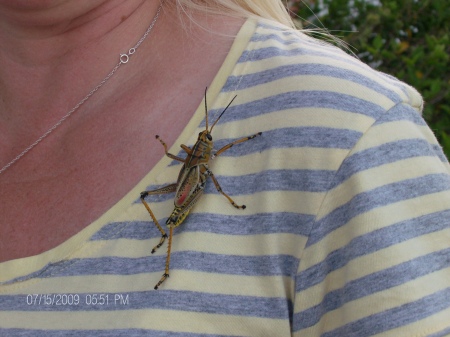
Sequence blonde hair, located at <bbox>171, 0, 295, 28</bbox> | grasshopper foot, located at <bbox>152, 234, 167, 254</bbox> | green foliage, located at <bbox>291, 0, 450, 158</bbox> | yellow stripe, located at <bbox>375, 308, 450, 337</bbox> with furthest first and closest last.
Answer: green foliage, located at <bbox>291, 0, 450, 158</bbox> < blonde hair, located at <bbox>171, 0, 295, 28</bbox> < grasshopper foot, located at <bbox>152, 234, 167, 254</bbox> < yellow stripe, located at <bbox>375, 308, 450, 337</bbox>

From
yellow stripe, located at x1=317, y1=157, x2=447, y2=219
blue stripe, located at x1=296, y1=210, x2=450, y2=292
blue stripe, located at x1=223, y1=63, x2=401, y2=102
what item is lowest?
blue stripe, located at x1=296, y1=210, x2=450, y2=292

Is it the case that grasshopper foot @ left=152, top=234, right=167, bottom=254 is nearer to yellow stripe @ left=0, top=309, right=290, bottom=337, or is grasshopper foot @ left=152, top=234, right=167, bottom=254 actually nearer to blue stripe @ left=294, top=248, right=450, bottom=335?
yellow stripe @ left=0, top=309, right=290, bottom=337

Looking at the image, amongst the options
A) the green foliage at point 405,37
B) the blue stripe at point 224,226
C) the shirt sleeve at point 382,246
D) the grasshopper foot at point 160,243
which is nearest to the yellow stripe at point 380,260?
the shirt sleeve at point 382,246

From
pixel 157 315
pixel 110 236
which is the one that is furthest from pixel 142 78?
pixel 157 315

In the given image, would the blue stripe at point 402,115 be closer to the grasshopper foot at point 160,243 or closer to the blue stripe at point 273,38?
the blue stripe at point 273,38

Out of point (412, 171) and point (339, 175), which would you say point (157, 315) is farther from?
point (412, 171)

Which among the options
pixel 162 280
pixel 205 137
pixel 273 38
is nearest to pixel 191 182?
pixel 205 137
